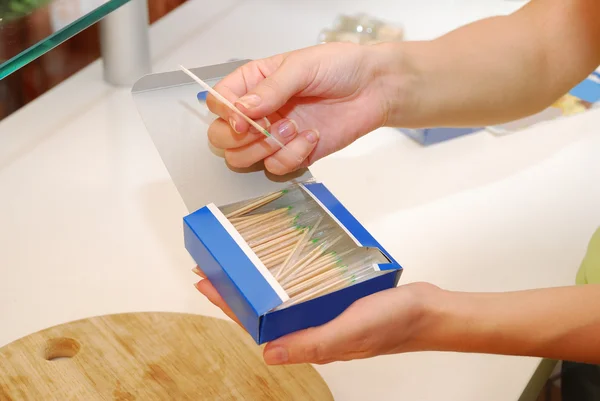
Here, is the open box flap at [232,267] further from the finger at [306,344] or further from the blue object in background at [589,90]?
the blue object in background at [589,90]

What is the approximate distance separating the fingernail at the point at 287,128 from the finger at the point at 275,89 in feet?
0.11

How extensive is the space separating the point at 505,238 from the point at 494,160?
183 mm

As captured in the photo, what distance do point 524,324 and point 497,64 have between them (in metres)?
0.38

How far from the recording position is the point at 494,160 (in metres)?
1.12

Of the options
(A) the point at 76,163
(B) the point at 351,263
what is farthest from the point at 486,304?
→ (A) the point at 76,163

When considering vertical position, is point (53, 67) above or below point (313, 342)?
above

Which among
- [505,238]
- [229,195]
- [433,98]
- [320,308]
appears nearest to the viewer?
[320,308]

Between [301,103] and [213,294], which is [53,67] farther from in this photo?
[213,294]

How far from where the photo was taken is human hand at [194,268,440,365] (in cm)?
60

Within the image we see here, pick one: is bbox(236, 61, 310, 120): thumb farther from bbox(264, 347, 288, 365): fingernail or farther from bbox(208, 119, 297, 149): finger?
bbox(264, 347, 288, 365): fingernail

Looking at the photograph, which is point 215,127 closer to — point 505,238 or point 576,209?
point 505,238

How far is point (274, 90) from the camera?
27.5 inches

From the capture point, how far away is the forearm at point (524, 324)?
653 mm

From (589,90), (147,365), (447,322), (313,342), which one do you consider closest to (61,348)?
(147,365)
